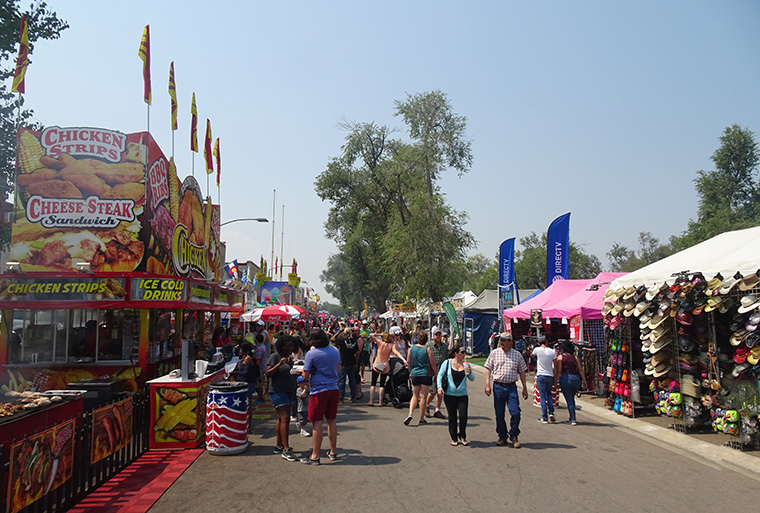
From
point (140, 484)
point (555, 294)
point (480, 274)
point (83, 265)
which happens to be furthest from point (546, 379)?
point (480, 274)

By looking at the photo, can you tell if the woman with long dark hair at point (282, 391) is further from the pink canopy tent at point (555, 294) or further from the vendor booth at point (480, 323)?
the vendor booth at point (480, 323)

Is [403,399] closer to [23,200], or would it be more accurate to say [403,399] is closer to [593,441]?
[593,441]

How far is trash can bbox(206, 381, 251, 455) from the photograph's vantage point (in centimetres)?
766

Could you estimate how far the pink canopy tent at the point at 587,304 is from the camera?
14.3 m

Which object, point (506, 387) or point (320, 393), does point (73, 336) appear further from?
point (506, 387)

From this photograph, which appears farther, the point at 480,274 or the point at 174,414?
the point at 480,274

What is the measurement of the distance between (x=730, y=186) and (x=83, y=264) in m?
54.2

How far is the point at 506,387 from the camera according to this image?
841 centimetres

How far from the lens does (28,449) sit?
196 inches

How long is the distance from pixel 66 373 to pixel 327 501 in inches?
331

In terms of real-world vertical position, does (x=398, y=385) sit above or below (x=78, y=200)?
below

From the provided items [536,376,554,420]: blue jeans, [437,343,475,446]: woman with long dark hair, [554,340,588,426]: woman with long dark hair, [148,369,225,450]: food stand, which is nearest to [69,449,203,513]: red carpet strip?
[148,369,225,450]: food stand

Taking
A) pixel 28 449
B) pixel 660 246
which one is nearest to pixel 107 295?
pixel 28 449

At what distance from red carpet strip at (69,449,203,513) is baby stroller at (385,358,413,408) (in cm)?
549
